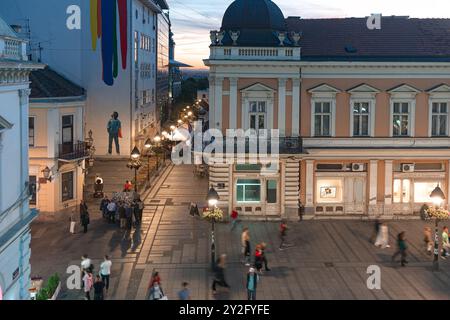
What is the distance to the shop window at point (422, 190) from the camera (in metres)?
35.9

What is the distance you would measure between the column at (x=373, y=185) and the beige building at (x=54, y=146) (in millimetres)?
16667

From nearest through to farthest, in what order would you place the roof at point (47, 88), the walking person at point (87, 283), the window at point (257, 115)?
the walking person at point (87, 283), the window at point (257, 115), the roof at point (47, 88)

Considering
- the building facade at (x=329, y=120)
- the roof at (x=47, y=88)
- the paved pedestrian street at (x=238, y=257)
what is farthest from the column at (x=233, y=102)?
the roof at (x=47, y=88)

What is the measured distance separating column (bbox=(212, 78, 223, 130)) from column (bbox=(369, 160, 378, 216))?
890 centimetres

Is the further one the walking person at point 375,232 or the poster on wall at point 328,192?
the poster on wall at point 328,192

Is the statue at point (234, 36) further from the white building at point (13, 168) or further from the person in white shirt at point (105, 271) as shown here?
the white building at point (13, 168)

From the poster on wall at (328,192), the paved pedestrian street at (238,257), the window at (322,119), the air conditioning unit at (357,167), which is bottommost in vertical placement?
the paved pedestrian street at (238,257)

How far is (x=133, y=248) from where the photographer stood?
95.9ft

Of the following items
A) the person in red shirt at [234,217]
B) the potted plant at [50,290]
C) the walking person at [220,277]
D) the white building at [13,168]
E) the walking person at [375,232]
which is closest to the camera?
the white building at [13,168]

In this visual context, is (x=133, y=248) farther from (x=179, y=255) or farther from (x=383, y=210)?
(x=383, y=210)

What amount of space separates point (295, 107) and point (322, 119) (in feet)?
5.72

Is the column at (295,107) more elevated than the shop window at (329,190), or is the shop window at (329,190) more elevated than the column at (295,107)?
the column at (295,107)

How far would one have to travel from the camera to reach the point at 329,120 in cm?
3547

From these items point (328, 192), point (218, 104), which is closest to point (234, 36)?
point (218, 104)
